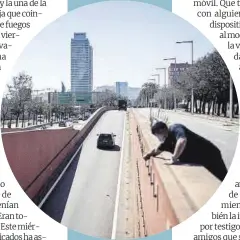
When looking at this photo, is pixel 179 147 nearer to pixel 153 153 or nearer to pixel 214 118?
pixel 153 153

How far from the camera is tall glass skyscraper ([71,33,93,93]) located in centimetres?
263

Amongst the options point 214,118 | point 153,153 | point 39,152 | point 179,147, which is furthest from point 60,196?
point 214,118

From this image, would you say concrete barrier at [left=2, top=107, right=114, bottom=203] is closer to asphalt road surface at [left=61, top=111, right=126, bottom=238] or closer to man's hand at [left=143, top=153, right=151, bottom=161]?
asphalt road surface at [left=61, top=111, right=126, bottom=238]

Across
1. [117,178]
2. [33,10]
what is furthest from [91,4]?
[117,178]

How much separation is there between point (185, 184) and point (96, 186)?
708mm

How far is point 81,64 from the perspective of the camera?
2746 millimetres

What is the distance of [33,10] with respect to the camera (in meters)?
2.50

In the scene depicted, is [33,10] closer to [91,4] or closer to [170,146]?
[91,4]

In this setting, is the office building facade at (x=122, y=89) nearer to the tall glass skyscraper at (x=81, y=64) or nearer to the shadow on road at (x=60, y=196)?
the tall glass skyscraper at (x=81, y=64)

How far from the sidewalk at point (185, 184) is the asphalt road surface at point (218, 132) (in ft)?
0.57

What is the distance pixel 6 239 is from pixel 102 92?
43.3 inches

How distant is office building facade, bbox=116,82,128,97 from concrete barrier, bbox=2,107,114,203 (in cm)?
19

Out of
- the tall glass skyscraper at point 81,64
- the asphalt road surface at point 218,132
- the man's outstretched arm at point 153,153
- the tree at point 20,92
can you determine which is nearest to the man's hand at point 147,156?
the man's outstretched arm at point 153,153

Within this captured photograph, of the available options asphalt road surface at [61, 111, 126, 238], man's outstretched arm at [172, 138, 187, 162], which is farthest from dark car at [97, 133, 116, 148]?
man's outstretched arm at [172, 138, 187, 162]
